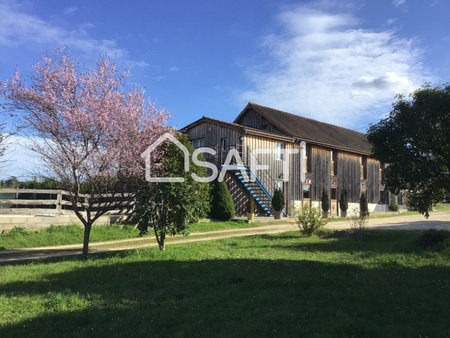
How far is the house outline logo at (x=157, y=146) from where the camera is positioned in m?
11.5

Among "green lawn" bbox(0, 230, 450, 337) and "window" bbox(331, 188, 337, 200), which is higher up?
"window" bbox(331, 188, 337, 200)

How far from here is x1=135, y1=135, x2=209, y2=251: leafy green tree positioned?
11516 millimetres

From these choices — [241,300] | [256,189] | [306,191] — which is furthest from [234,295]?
[306,191]

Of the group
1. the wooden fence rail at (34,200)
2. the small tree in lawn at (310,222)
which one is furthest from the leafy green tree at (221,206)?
the small tree in lawn at (310,222)

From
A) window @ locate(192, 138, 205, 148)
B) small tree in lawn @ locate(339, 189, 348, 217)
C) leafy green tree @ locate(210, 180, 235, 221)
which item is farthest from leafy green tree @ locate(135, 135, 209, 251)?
small tree in lawn @ locate(339, 189, 348, 217)

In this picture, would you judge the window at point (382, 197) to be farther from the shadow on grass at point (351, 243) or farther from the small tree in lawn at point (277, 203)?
the shadow on grass at point (351, 243)

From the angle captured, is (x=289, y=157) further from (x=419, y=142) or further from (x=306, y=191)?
(x=419, y=142)

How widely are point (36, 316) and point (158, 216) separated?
239 inches

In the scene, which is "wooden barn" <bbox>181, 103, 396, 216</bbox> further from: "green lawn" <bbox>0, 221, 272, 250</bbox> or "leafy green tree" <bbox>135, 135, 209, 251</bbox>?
"leafy green tree" <bbox>135, 135, 209, 251</bbox>

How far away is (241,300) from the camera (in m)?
6.09

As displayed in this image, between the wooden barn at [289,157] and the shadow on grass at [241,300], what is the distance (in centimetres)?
1470

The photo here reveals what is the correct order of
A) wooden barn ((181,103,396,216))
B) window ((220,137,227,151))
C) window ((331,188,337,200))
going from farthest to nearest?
1. window ((331,188,337,200))
2. window ((220,137,227,151))
3. wooden barn ((181,103,396,216))

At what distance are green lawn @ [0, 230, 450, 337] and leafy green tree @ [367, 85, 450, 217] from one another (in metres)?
2.10

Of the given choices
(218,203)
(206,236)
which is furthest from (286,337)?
(218,203)
